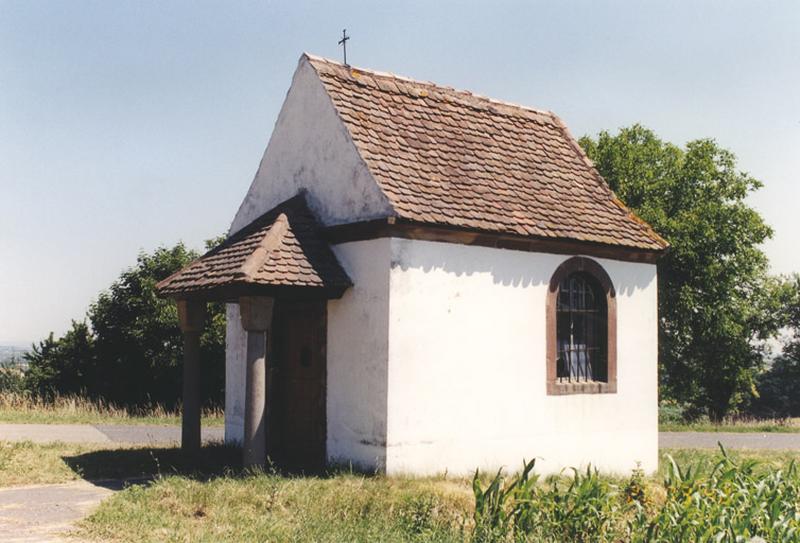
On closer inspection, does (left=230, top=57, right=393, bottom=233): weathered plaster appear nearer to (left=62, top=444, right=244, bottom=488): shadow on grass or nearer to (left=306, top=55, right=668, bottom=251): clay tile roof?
→ (left=306, top=55, right=668, bottom=251): clay tile roof

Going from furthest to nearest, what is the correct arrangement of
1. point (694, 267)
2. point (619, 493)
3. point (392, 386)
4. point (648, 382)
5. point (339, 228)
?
1. point (694, 267)
2. point (648, 382)
3. point (339, 228)
4. point (392, 386)
5. point (619, 493)

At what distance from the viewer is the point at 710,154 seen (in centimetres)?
3275

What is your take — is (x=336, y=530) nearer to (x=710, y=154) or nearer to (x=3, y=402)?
(x=3, y=402)

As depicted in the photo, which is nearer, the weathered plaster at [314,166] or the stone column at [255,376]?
the stone column at [255,376]

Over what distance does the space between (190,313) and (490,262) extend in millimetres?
4636

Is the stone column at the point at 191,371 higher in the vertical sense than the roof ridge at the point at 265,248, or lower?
lower

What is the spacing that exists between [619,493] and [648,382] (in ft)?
20.4

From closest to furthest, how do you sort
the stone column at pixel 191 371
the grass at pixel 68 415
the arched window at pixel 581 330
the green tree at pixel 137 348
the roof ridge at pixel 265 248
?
the roof ridge at pixel 265 248, the stone column at pixel 191 371, the arched window at pixel 581 330, the grass at pixel 68 415, the green tree at pixel 137 348

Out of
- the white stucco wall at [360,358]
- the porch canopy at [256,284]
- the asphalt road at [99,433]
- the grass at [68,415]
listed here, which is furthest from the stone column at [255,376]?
the grass at [68,415]

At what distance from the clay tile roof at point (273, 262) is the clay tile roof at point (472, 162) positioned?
1410 millimetres

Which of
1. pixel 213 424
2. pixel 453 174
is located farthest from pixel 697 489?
pixel 213 424

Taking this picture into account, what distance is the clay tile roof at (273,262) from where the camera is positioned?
11.1 metres

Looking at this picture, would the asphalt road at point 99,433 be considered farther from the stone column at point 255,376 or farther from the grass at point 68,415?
the stone column at point 255,376

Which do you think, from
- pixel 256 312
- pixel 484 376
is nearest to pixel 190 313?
pixel 256 312
